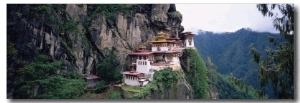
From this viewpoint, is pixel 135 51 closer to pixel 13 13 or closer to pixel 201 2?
pixel 201 2

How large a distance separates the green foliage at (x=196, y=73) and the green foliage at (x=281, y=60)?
29.9 inches

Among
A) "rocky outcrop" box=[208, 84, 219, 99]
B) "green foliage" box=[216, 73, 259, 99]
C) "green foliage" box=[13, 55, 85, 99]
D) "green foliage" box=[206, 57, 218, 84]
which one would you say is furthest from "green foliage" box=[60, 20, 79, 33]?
"green foliage" box=[216, 73, 259, 99]

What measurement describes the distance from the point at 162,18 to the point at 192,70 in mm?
863

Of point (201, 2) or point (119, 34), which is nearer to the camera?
point (201, 2)

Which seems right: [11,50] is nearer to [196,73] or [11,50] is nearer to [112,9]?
[112,9]

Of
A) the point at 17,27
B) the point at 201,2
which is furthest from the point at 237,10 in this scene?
the point at 17,27

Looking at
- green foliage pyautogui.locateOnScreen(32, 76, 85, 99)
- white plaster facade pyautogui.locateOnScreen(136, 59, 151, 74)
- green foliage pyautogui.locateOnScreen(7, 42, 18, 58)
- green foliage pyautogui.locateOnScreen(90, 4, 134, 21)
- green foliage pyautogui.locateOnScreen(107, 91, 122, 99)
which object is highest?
green foliage pyautogui.locateOnScreen(90, 4, 134, 21)

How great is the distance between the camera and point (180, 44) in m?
6.38

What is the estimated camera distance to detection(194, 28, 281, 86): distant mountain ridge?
19.8 ft

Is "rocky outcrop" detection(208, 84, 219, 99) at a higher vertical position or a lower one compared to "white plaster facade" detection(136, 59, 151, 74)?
lower

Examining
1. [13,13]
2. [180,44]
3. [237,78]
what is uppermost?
[13,13]

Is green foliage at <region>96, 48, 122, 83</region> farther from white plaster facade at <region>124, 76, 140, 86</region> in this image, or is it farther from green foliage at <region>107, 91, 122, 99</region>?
green foliage at <region>107, 91, 122, 99</region>

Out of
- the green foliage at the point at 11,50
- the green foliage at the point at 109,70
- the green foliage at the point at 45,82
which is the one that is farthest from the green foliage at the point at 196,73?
the green foliage at the point at 11,50

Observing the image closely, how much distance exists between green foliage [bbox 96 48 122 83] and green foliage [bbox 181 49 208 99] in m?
0.95
